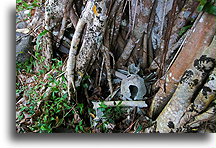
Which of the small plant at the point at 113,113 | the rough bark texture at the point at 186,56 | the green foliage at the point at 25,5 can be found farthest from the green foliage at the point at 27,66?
the rough bark texture at the point at 186,56

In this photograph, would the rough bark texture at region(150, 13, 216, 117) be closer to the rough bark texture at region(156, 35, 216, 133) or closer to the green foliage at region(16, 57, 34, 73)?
the rough bark texture at region(156, 35, 216, 133)

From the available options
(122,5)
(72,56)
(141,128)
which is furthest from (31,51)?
A: (141,128)

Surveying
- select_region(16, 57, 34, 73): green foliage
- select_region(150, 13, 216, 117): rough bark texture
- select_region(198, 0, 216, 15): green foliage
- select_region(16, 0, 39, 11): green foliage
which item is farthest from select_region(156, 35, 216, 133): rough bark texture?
select_region(16, 0, 39, 11): green foliage

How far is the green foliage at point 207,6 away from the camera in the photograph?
4.29 feet

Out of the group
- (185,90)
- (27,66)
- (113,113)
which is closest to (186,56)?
(185,90)

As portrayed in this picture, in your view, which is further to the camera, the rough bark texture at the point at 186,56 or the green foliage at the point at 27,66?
the green foliage at the point at 27,66

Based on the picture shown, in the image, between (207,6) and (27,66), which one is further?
(27,66)

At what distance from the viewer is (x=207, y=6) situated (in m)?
1.33

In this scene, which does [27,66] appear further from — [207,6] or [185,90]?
[207,6]

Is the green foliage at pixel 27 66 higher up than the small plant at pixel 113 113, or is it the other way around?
the green foliage at pixel 27 66

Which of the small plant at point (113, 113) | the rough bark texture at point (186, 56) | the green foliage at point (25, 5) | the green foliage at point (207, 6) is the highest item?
the green foliage at point (25, 5)

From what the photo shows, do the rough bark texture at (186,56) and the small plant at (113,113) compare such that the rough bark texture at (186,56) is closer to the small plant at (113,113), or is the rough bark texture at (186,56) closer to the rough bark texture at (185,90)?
the rough bark texture at (185,90)

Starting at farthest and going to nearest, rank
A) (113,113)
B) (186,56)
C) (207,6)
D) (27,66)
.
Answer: (27,66) → (113,113) → (186,56) → (207,6)

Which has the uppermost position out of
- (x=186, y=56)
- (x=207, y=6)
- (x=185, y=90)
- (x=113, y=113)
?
(x=207, y=6)
